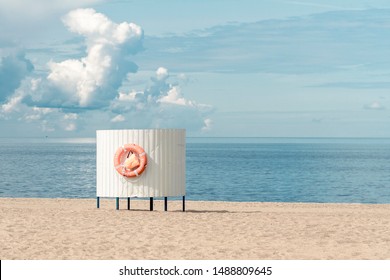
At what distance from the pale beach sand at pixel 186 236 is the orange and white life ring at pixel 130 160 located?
1.29m

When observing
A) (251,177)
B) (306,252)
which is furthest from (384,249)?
(251,177)

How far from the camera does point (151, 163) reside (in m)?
20.8

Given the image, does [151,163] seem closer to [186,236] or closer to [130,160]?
[130,160]

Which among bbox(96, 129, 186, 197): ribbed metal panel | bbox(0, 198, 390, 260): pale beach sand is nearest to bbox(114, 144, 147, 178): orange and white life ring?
bbox(96, 129, 186, 197): ribbed metal panel

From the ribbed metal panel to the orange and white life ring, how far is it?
0.17m

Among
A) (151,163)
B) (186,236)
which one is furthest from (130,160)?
(186,236)

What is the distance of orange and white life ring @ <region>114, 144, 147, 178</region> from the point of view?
20.6m

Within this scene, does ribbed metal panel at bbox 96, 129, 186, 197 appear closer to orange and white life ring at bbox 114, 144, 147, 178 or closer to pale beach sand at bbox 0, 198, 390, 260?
orange and white life ring at bbox 114, 144, 147, 178

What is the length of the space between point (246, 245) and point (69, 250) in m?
3.72

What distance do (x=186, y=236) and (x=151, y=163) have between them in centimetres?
567

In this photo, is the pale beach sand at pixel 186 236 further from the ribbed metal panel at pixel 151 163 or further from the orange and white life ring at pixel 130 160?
the orange and white life ring at pixel 130 160

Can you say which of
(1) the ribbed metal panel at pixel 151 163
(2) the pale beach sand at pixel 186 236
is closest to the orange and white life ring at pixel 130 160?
(1) the ribbed metal panel at pixel 151 163

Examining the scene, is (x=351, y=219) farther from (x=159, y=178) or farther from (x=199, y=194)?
(x=199, y=194)

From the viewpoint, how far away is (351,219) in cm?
1981
